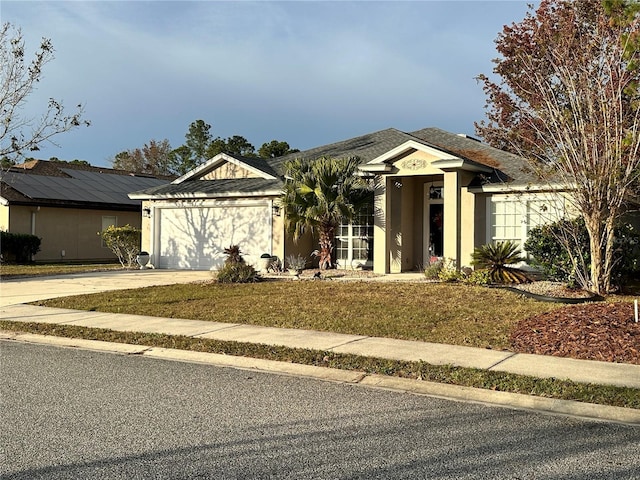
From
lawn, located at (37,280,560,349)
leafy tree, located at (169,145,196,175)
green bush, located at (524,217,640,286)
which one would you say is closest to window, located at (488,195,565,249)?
green bush, located at (524,217,640,286)

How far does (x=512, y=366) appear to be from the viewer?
7.58m

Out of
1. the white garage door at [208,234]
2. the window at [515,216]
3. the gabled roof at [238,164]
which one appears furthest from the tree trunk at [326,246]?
the window at [515,216]

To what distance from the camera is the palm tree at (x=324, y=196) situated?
725 inches

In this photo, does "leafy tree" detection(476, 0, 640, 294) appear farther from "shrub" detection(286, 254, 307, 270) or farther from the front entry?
"shrub" detection(286, 254, 307, 270)

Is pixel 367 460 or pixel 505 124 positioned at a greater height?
pixel 505 124

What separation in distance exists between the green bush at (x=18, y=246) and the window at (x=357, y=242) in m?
14.4

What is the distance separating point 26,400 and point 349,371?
11.6 ft

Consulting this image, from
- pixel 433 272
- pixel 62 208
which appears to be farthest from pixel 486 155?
pixel 62 208

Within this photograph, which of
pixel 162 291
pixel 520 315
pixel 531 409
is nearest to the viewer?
pixel 531 409

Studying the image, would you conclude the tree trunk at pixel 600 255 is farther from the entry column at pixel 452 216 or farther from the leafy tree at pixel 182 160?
the leafy tree at pixel 182 160

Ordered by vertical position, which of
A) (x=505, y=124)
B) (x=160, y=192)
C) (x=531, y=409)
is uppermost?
(x=505, y=124)

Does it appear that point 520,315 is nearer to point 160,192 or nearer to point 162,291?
point 162,291

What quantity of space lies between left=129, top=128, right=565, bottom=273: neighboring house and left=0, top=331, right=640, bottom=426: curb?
938 centimetres

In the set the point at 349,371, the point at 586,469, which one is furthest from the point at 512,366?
the point at 586,469
